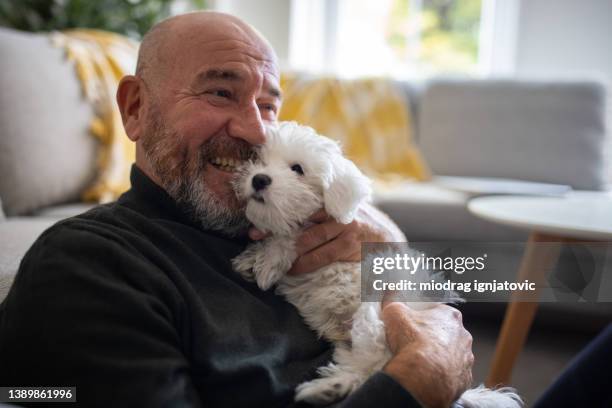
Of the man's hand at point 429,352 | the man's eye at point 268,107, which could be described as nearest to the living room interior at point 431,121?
the man's hand at point 429,352

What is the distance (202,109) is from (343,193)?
0.34 m

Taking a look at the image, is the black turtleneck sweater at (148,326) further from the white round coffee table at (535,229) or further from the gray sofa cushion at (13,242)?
the white round coffee table at (535,229)

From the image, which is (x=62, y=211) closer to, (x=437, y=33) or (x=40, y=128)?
(x=40, y=128)

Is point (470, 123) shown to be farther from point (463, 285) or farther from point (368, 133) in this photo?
point (463, 285)

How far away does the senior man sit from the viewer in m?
0.74

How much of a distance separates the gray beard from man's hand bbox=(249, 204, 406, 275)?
55mm

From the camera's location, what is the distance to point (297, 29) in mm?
4516

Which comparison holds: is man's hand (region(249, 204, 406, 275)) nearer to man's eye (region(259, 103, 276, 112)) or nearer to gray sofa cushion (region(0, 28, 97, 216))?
man's eye (region(259, 103, 276, 112))

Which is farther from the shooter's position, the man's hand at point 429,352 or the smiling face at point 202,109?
the smiling face at point 202,109

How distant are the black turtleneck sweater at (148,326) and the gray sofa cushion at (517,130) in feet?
7.94

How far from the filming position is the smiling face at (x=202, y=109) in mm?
1064

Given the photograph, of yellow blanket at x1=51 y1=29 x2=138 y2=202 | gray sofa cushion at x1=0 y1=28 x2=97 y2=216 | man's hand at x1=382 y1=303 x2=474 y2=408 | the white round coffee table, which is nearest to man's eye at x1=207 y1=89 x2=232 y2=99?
man's hand at x1=382 y1=303 x2=474 y2=408

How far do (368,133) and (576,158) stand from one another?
1.20 m

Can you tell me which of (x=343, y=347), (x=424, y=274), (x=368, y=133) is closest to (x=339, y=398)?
(x=343, y=347)
